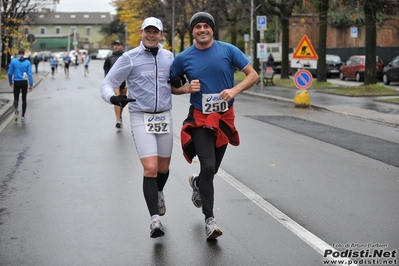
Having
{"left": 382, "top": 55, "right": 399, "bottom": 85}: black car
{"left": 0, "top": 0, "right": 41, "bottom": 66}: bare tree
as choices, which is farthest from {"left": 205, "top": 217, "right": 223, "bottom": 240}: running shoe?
{"left": 0, "top": 0, "right": 41, "bottom": 66}: bare tree

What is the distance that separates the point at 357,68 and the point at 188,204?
35.0 m

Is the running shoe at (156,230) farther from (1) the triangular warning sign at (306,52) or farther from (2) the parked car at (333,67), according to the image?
(2) the parked car at (333,67)

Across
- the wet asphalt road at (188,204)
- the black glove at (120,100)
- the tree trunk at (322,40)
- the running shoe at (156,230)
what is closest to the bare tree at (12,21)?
the tree trunk at (322,40)

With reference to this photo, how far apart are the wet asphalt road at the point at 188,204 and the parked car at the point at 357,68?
1084 inches

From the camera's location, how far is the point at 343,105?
2400cm

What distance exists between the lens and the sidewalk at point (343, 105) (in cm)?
2005

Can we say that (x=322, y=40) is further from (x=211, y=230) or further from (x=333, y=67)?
(x=211, y=230)

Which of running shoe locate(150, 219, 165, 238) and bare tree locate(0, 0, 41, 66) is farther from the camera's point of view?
bare tree locate(0, 0, 41, 66)

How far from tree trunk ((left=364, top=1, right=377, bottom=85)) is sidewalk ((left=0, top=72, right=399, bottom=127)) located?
2018mm

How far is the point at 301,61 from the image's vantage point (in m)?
24.3

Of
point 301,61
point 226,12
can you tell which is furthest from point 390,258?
point 226,12

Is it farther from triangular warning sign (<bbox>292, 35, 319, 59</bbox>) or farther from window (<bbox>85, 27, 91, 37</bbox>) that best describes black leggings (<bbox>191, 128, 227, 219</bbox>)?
window (<bbox>85, 27, 91, 37</bbox>)

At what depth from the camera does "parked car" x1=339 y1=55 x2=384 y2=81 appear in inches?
1613

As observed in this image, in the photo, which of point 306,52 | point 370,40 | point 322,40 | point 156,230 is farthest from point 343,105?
point 156,230
